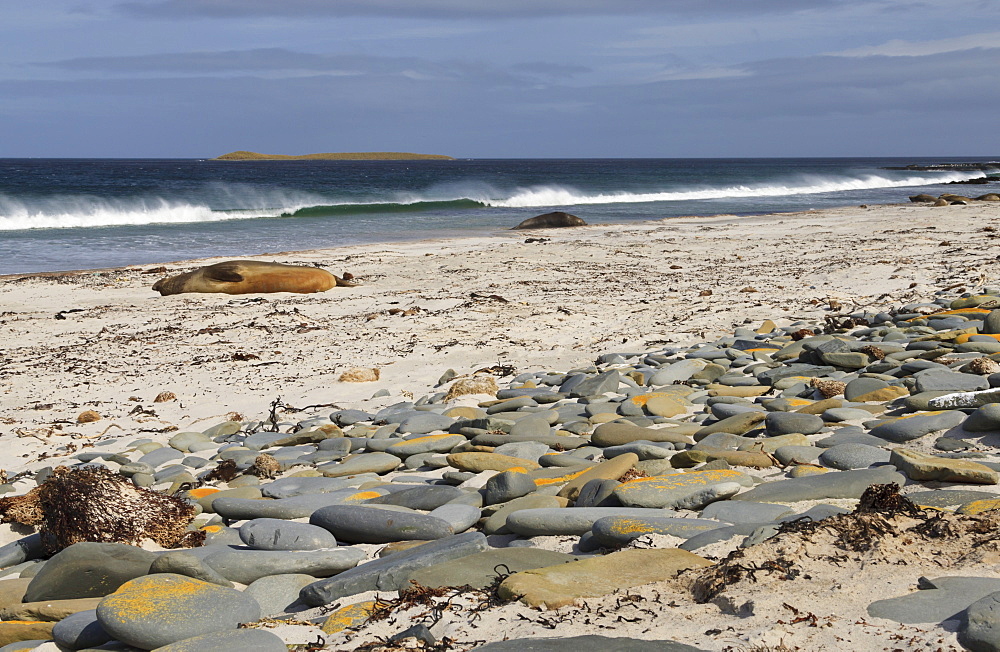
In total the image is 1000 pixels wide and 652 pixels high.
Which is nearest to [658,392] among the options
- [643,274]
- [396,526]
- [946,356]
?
[946,356]

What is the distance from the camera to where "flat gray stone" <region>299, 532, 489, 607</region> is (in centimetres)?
237

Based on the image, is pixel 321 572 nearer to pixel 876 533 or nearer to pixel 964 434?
pixel 876 533

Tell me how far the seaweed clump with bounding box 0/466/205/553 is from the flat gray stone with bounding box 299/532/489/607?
982 millimetres

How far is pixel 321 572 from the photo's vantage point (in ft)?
8.82

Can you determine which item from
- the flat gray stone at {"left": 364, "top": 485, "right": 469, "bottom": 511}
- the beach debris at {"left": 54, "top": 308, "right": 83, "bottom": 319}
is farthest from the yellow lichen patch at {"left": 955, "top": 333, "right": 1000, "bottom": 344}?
the beach debris at {"left": 54, "top": 308, "right": 83, "bottom": 319}

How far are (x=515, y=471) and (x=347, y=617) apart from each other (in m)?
1.48

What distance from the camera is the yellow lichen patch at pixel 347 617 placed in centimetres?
212

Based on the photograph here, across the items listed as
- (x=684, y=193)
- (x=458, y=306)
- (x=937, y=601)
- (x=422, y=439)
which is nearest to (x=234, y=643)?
(x=937, y=601)

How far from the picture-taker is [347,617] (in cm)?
217

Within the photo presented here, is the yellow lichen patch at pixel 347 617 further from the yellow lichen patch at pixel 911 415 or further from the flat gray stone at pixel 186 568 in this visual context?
the yellow lichen patch at pixel 911 415

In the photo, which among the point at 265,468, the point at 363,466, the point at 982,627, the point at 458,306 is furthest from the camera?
the point at 458,306

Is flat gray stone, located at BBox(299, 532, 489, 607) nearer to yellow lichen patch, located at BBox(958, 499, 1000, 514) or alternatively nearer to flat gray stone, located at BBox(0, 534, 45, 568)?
yellow lichen patch, located at BBox(958, 499, 1000, 514)

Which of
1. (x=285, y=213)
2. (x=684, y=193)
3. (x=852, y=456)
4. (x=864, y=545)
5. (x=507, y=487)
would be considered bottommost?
(x=507, y=487)

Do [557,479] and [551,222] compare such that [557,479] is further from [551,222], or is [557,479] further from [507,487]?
[551,222]
